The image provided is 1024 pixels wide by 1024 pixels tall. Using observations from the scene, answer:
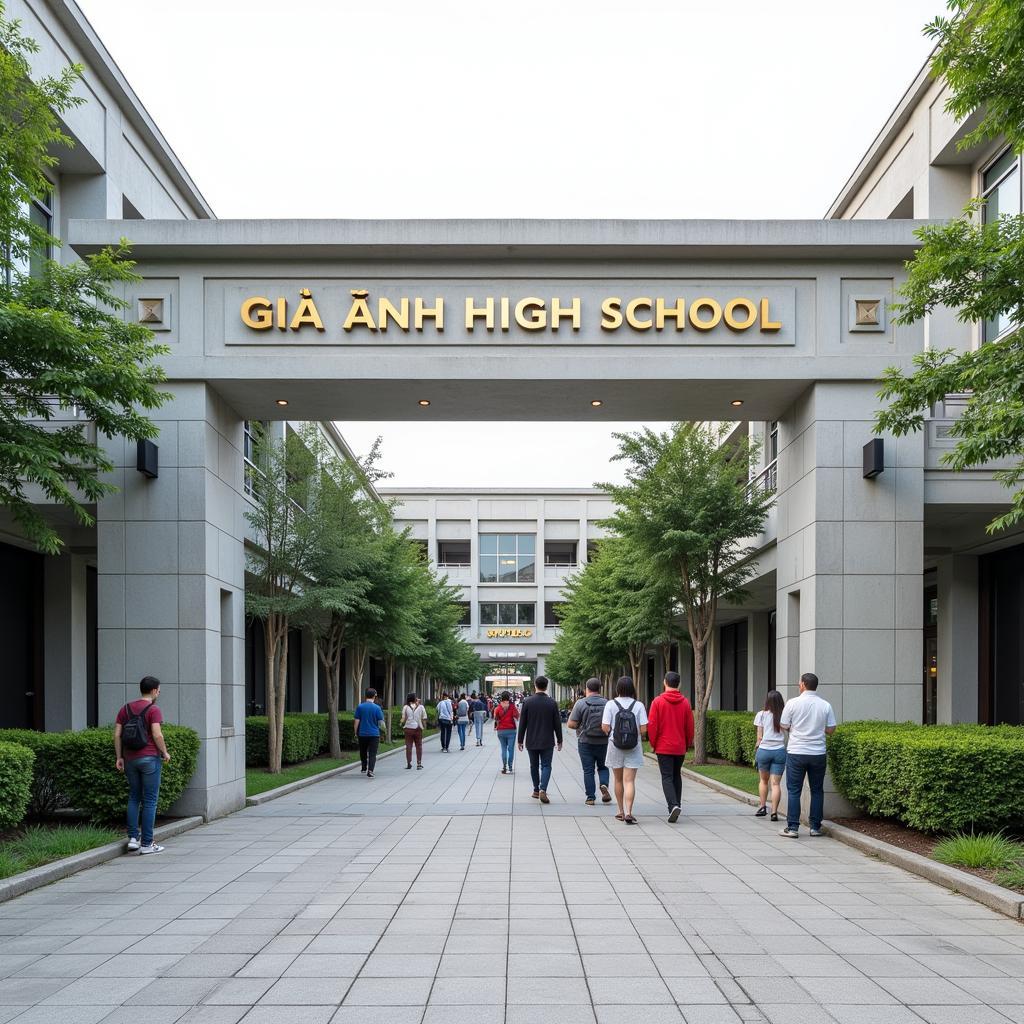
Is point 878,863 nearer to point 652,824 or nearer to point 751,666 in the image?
point 652,824

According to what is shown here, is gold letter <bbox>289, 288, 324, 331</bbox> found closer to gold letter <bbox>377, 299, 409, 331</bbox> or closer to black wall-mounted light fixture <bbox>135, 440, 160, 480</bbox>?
gold letter <bbox>377, 299, 409, 331</bbox>

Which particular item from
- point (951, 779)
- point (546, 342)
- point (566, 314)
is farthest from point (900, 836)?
point (566, 314)

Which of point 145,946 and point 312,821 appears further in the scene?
point 312,821

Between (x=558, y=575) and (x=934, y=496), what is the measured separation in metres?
61.0

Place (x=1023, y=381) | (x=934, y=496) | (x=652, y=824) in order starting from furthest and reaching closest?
(x=934, y=496)
(x=652, y=824)
(x=1023, y=381)

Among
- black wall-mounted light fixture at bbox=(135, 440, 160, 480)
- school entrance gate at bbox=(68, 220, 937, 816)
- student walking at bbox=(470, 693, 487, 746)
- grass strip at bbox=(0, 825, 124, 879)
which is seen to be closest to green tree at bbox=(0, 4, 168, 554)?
black wall-mounted light fixture at bbox=(135, 440, 160, 480)

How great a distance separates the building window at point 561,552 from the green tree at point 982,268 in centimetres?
6698

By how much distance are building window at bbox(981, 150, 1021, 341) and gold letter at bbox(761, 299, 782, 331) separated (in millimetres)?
5099

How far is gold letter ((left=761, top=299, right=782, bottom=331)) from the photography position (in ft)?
47.3

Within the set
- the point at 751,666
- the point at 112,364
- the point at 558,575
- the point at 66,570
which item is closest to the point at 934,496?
the point at 112,364

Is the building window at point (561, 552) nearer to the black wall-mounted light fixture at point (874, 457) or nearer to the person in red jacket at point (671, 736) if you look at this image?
the black wall-mounted light fixture at point (874, 457)

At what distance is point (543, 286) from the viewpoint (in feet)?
47.6

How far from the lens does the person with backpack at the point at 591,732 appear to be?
15.3 m

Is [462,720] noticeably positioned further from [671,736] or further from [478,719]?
[671,736]
